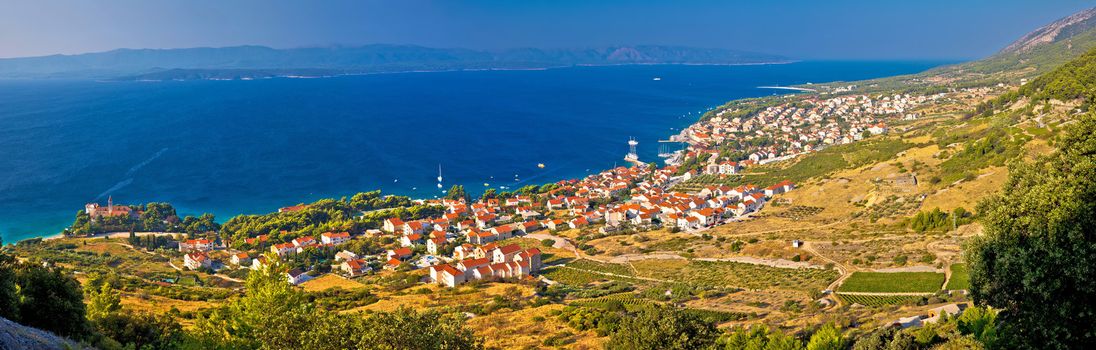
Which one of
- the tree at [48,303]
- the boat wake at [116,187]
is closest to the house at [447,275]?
the tree at [48,303]

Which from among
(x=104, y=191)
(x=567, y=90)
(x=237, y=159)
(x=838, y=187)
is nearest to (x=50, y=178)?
(x=104, y=191)

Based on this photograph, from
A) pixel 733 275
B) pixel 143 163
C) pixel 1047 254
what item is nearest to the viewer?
pixel 1047 254

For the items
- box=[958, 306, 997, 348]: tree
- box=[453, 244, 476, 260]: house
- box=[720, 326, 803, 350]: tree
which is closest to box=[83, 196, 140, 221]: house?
box=[453, 244, 476, 260]: house

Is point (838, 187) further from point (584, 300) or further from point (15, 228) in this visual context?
point (15, 228)

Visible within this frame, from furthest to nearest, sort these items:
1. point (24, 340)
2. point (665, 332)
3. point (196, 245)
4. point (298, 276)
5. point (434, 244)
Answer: point (196, 245)
point (434, 244)
point (298, 276)
point (665, 332)
point (24, 340)

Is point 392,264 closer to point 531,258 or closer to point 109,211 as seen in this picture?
point 531,258

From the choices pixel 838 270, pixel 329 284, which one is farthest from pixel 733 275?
pixel 329 284

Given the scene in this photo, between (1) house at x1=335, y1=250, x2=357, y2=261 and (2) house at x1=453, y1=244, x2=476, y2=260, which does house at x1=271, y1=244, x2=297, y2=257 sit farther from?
(2) house at x1=453, y1=244, x2=476, y2=260
